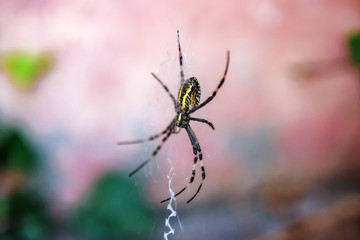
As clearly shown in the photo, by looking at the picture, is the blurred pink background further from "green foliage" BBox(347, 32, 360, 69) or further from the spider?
the spider

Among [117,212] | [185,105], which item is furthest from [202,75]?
[117,212]

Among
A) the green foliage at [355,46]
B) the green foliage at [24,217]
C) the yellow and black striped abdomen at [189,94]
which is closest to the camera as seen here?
the yellow and black striped abdomen at [189,94]

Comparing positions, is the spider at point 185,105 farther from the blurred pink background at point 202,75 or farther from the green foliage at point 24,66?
the green foliage at point 24,66

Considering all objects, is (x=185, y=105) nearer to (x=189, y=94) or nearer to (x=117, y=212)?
(x=189, y=94)

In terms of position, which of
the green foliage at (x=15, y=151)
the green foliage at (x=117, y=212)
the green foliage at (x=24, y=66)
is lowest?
the green foliage at (x=117, y=212)

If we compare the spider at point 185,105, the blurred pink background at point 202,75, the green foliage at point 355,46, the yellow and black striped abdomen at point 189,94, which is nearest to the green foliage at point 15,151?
the blurred pink background at point 202,75
